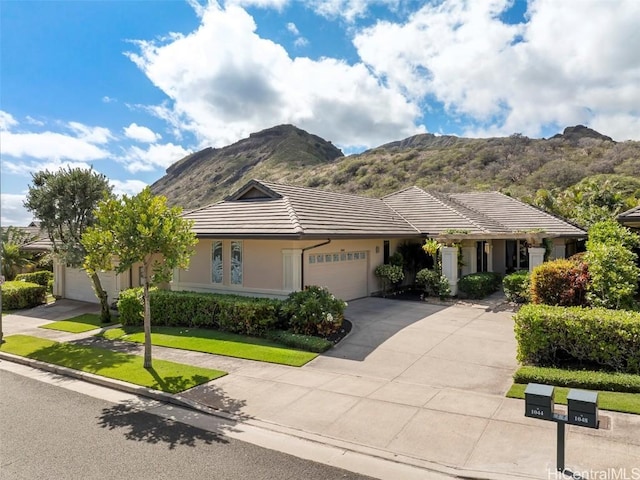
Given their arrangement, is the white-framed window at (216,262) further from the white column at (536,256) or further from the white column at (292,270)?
the white column at (536,256)

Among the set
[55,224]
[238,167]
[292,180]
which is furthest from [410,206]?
[238,167]

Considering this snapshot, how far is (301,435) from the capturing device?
6359 mm

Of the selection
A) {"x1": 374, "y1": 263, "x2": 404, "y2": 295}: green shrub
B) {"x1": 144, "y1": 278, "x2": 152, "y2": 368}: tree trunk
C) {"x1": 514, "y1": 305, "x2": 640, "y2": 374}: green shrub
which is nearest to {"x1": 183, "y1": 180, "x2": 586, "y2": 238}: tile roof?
{"x1": 374, "y1": 263, "x2": 404, "y2": 295}: green shrub

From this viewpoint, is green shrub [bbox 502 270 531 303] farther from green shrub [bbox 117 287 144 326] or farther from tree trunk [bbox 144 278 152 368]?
green shrub [bbox 117 287 144 326]

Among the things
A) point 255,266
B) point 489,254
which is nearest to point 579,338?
point 255,266

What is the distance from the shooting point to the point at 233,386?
8.51 meters

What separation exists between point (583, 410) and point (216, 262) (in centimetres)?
1338

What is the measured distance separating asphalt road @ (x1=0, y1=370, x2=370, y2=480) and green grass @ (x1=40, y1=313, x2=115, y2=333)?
7.82 m

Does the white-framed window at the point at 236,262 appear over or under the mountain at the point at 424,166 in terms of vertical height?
under

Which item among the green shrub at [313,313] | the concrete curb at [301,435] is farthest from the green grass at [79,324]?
the green shrub at [313,313]

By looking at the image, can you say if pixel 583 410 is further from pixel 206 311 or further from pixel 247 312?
pixel 206 311

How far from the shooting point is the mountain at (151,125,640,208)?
4634 cm

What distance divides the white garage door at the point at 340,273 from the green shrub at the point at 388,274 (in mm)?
676

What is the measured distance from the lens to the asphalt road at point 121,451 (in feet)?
17.6
